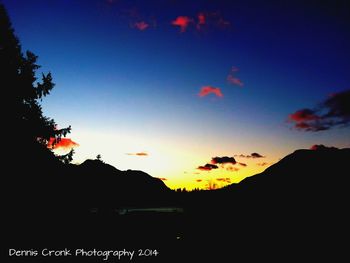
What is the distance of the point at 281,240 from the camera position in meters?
22.5

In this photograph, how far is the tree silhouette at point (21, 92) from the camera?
17016 mm

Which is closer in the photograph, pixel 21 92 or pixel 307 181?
pixel 21 92

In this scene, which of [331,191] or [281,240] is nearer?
[281,240]

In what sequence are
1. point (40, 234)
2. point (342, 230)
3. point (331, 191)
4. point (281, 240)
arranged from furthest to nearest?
point (331, 191) < point (342, 230) < point (281, 240) < point (40, 234)

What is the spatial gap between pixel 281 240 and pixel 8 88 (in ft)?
73.6

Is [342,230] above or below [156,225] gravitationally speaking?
below

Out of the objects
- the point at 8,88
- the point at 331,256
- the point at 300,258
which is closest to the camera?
the point at 8,88

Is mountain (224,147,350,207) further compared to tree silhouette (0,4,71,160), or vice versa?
mountain (224,147,350,207)

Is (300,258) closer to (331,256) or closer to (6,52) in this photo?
(331,256)

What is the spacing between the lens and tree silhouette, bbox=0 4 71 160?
17.0m

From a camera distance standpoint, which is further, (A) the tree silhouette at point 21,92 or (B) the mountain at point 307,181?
(B) the mountain at point 307,181

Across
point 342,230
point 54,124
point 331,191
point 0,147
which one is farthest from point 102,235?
point 331,191

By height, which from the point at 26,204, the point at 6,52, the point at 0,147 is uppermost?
the point at 6,52

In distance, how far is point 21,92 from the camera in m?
18.2
